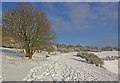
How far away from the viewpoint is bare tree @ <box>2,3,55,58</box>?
771cm

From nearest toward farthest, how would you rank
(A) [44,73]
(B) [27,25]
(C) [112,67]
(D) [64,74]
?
Answer: (A) [44,73] → (D) [64,74] → (B) [27,25] → (C) [112,67]

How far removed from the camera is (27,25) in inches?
328

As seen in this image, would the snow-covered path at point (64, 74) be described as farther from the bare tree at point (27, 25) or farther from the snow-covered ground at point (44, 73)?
the bare tree at point (27, 25)

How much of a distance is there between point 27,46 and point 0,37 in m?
2.93

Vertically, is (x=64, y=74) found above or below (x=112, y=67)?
above

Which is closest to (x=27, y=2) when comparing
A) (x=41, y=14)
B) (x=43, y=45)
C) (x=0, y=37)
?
(x=41, y=14)

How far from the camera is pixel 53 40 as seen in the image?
392 inches

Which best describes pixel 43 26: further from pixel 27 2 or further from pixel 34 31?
pixel 27 2

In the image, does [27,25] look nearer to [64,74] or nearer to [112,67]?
[64,74]

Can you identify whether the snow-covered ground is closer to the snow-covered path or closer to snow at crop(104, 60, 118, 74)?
the snow-covered path

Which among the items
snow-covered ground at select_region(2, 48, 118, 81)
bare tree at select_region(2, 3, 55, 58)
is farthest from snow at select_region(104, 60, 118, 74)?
bare tree at select_region(2, 3, 55, 58)

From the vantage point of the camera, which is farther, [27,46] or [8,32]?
[27,46]

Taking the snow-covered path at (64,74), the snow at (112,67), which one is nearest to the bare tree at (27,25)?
the snow-covered path at (64,74)

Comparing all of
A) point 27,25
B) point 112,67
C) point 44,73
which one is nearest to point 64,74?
point 44,73
